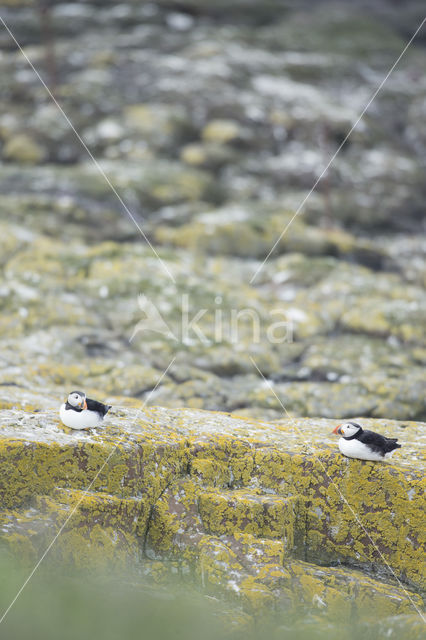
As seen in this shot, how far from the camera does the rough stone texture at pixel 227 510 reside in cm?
542

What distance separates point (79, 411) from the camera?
21.4 ft

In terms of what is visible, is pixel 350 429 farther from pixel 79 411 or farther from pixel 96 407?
pixel 79 411

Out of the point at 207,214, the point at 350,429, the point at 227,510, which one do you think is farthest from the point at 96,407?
the point at 207,214

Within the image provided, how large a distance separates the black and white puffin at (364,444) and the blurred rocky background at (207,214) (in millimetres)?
3394

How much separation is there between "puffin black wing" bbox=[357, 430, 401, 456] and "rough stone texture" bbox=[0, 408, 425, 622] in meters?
0.26

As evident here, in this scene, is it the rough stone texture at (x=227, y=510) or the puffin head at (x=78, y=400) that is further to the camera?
the puffin head at (x=78, y=400)

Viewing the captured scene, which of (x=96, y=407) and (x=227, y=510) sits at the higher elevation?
(x=96, y=407)

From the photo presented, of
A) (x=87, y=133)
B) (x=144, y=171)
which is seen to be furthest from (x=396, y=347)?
(x=87, y=133)

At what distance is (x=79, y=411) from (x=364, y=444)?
3.74 m

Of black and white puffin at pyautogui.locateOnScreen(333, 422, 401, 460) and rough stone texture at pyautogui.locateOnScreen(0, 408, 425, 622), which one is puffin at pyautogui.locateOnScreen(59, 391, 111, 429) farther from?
black and white puffin at pyautogui.locateOnScreen(333, 422, 401, 460)

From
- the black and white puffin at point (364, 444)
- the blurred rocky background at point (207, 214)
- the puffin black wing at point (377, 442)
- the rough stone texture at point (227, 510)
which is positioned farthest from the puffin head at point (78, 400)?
the puffin black wing at point (377, 442)

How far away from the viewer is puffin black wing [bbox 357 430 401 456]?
6395 millimetres

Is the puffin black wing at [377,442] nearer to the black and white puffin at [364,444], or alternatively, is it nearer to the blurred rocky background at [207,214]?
the black and white puffin at [364,444]

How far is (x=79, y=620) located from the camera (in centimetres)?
432
